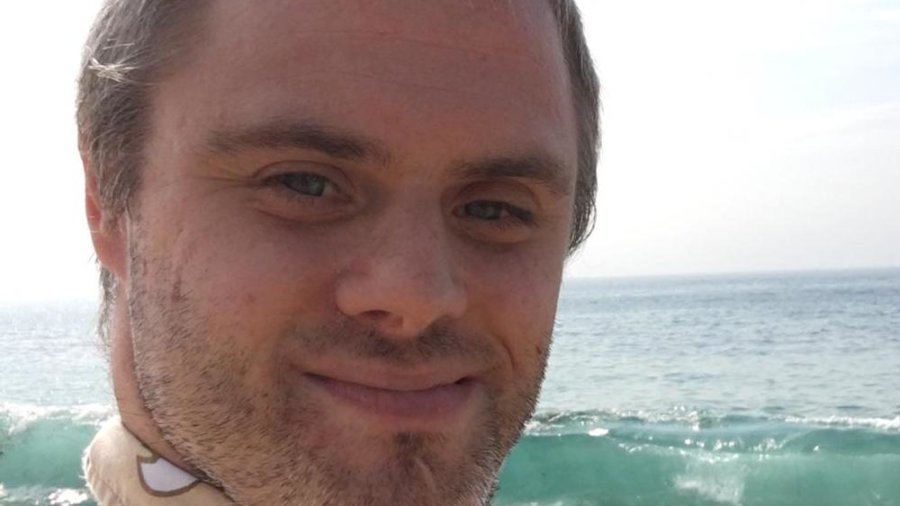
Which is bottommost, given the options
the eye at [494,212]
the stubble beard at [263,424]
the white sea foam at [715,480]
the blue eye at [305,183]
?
the white sea foam at [715,480]

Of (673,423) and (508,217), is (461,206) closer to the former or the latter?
(508,217)

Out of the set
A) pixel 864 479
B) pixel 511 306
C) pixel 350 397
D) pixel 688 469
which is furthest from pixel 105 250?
pixel 864 479

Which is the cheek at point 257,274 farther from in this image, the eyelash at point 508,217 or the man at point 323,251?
the eyelash at point 508,217

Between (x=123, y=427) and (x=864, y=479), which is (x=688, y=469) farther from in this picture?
(x=123, y=427)

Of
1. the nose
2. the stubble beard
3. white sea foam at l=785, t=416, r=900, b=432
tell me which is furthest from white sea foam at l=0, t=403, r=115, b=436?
the nose

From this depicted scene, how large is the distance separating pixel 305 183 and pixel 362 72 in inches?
9.7

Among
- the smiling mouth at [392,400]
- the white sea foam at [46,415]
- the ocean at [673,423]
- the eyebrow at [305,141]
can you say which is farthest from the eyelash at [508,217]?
the white sea foam at [46,415]

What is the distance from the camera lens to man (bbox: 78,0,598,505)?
1641 millimetres

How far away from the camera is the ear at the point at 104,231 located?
1.96 metres

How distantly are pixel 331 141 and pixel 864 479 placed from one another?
11129 millimetres

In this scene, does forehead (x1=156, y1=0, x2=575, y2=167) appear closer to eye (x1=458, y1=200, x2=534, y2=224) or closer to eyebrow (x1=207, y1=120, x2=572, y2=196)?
eyebrow (x1=207, y1=120, x2=572, y2=196)

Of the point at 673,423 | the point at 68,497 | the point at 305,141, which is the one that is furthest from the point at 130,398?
the point at 673,423

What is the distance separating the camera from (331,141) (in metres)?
1.64

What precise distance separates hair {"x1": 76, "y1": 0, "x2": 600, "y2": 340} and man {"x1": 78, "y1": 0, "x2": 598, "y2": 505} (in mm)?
12
